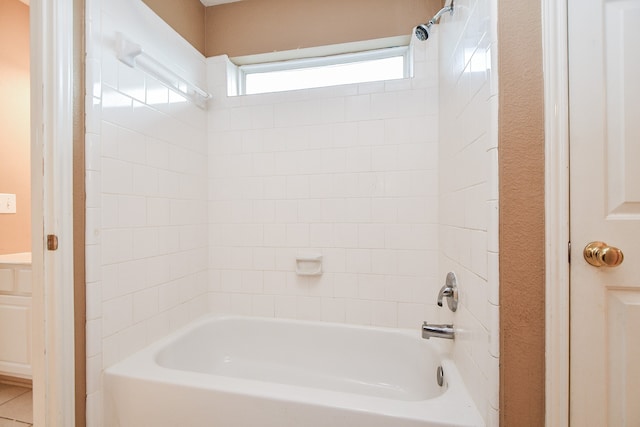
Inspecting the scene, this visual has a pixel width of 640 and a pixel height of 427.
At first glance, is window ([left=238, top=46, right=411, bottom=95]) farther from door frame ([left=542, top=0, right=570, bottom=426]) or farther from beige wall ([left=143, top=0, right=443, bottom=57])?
door frame ([left=542, top=0, right=570, bottom=426])

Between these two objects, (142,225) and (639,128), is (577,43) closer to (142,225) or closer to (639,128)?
(639,128)

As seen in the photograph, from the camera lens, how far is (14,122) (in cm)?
209

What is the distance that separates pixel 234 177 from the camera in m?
1.94

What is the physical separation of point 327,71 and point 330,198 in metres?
0.87

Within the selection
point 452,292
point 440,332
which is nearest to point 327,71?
point 452,292

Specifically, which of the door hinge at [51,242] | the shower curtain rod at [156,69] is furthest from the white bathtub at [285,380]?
the shower curtain rod at [156,69]

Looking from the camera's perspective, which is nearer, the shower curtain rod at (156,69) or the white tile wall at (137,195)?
the white tile wall at (137,195)

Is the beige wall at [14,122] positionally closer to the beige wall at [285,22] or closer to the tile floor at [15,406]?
the tile floor at [15,406]

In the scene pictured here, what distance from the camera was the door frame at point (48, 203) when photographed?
1034 mm

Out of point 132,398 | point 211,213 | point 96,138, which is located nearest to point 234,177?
point 211,213

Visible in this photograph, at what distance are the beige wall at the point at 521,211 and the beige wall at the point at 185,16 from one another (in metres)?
1.64

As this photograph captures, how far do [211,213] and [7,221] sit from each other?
1.44 m

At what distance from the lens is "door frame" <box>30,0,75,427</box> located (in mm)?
1034

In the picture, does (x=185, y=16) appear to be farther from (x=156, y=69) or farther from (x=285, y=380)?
(x=285, y=380)
